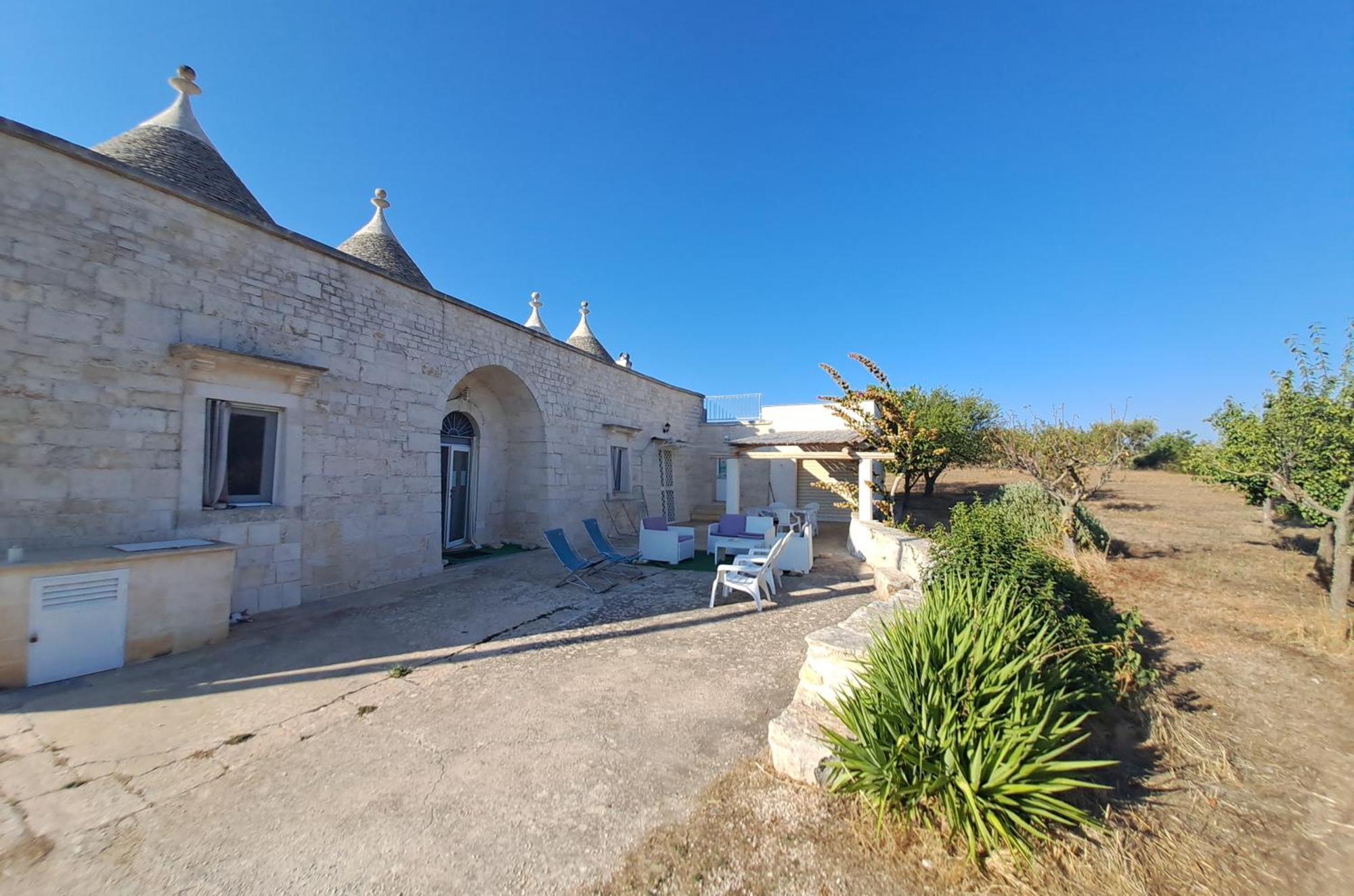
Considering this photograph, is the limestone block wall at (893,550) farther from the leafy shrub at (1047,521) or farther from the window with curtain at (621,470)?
the window with curtain at (621,470)

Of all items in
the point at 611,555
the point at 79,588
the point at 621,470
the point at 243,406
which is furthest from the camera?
the point at 621,470

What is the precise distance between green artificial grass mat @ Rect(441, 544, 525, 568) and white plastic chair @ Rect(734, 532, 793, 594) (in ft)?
16.0

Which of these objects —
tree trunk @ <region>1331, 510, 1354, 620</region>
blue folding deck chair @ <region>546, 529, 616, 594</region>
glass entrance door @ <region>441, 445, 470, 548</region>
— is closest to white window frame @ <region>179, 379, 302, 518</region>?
blue folding deck chair @ <region>546, 529, 616, 594</region>

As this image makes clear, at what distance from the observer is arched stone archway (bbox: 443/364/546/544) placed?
32.6ft

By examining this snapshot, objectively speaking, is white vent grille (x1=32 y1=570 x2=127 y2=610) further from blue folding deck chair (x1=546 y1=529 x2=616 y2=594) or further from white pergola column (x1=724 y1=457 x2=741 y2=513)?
white pergola column (x1=724 y1=457 x2=741 y2=513)

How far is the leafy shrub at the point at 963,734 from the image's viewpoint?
2.11 metres

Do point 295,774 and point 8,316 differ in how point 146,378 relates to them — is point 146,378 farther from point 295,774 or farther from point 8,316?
point 295,774

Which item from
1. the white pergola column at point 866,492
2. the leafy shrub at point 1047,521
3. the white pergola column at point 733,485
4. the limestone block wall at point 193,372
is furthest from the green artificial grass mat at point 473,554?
the leafy shrub at point 1047,521

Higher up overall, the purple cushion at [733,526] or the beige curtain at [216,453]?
the beige curtain at [216,453]

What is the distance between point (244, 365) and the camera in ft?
17.9

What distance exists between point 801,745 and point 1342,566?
7.19m

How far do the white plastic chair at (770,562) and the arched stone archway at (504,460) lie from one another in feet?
15.8

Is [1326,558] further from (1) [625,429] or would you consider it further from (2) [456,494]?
(2) [456,494]

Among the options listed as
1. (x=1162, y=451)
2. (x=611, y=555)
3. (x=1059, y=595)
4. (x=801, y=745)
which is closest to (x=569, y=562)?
(x=611, y=555)
